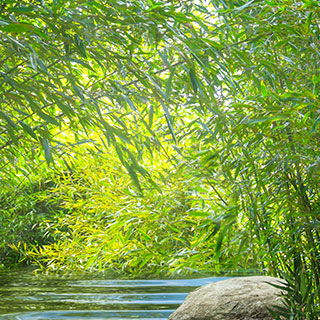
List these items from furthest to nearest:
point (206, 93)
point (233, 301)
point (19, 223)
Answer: point (19, 223), point (233, 301), point (206, 93)

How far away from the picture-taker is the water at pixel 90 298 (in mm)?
2797

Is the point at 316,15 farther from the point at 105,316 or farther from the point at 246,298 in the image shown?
the point at 105,316

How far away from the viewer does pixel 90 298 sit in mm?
3455

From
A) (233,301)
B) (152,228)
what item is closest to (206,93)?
(233,301)

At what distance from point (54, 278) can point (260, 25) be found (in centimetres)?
383

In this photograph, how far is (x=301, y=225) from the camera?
6.78 feet

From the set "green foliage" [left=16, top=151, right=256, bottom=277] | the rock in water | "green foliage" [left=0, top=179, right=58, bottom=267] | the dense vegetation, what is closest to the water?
"green foliage" [left=16, top=151, right=256, bottom=277]

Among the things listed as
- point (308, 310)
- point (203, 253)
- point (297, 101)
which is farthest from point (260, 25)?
point (203, 253)

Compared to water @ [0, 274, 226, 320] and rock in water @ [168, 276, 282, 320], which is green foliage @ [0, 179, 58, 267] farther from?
rock in water @ [168, 276, 282, 320]

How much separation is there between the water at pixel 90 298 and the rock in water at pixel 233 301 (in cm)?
29

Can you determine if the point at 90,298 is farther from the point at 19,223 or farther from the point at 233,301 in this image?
the point at 19,223

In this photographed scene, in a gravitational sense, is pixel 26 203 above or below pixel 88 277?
above

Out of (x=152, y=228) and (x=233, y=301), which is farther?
(x=152, y=228)

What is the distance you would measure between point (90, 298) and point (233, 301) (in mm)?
1446
